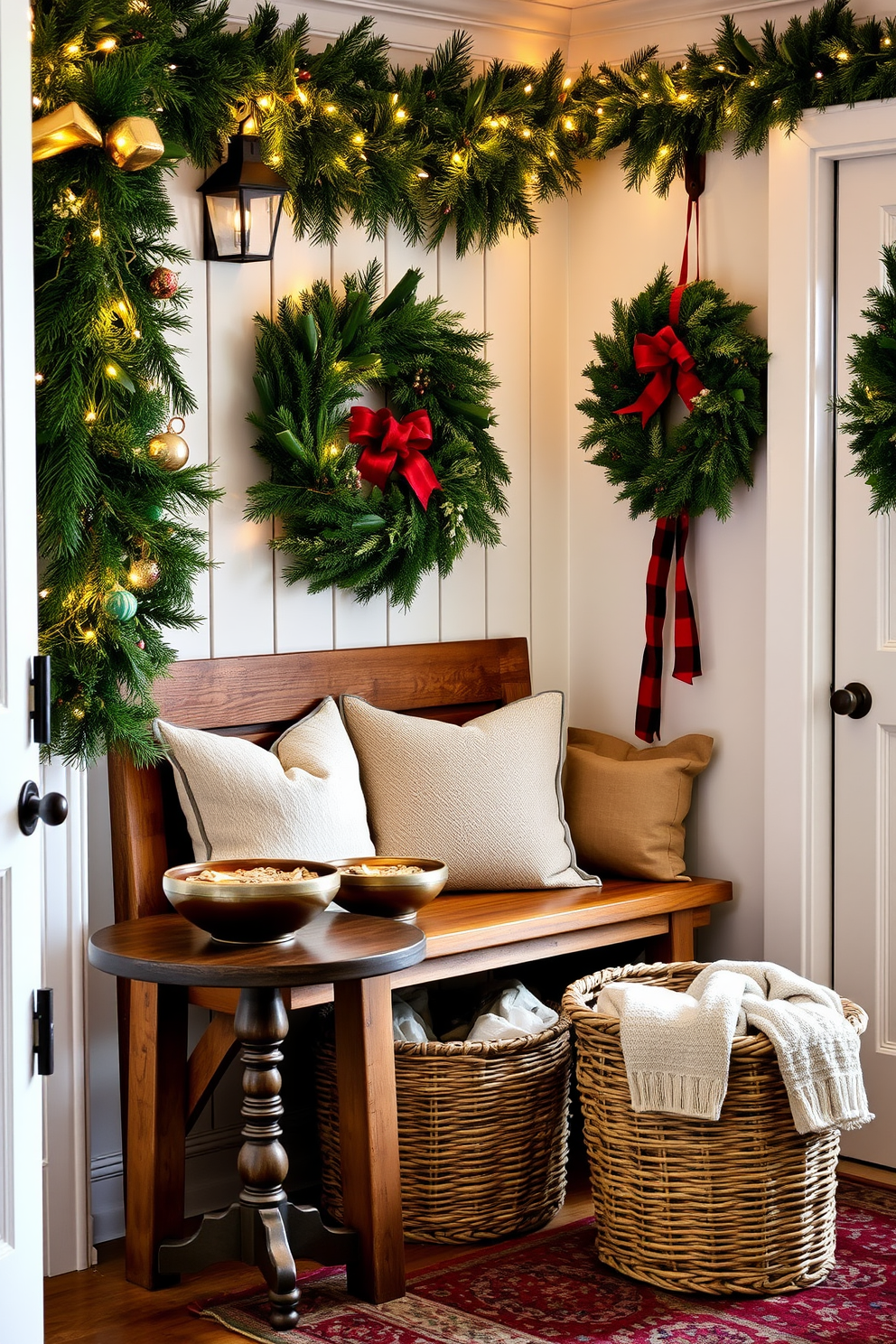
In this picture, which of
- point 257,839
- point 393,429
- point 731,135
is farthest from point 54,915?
point 731,135

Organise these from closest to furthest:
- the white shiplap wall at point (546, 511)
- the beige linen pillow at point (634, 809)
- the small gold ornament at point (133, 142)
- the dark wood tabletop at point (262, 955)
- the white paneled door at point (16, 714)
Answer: the white paneled door at point (16, 714) → the dark wood tabletop at point (262, 955) → the small gold ornament at point (133, 142) → the white shiplap wall at point (546, 511) → the beige linen pillow at point (634, 809)

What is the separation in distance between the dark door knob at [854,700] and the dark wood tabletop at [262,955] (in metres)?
1.25

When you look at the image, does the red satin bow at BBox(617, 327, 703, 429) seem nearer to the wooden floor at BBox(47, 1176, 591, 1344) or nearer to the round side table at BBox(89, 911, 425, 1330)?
the round side table at BBox(89, 911, 425, 1330)

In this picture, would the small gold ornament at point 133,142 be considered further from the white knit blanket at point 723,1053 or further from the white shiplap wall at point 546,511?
the white knit blanket at point 723,1053

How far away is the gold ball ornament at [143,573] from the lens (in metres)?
2.78

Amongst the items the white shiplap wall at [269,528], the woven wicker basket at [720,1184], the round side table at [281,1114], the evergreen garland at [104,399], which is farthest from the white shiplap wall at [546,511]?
the woven wicker basket at [720,1184]

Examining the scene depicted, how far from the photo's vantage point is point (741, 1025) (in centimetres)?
279

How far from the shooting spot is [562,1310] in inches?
108

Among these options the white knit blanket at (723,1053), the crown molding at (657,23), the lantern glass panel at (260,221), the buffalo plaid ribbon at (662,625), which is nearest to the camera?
the white knit blanket at (723,1053)

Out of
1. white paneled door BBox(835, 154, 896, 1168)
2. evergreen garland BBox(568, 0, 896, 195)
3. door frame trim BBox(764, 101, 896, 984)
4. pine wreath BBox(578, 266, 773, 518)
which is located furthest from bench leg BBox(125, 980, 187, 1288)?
evergreen garland BBox(568, 0, 896, 195)

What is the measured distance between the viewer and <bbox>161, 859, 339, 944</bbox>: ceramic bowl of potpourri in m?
2.51

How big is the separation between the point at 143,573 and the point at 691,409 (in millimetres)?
1447

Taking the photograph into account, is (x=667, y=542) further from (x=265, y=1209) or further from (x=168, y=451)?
(x=265, y=1209)

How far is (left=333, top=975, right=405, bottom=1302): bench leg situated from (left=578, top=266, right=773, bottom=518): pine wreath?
4.83ft
